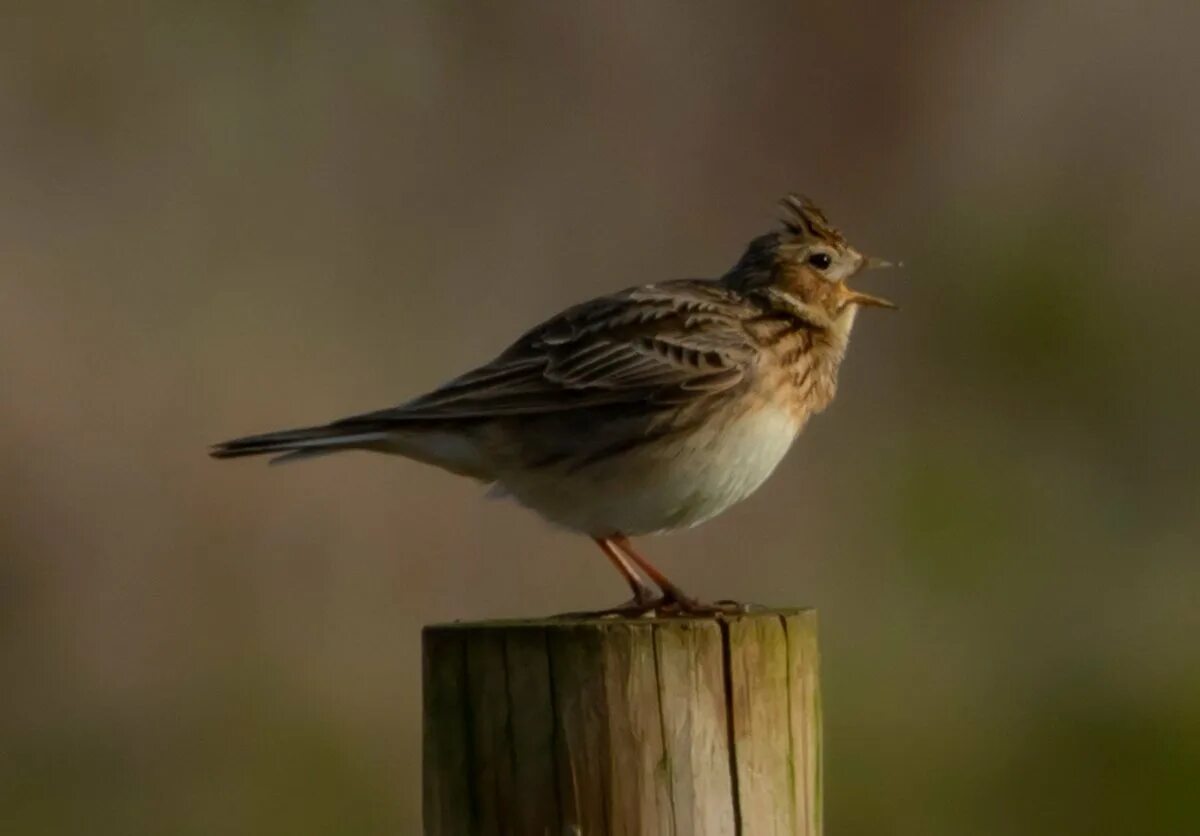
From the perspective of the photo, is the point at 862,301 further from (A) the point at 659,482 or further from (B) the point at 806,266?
(A) the point at 659,482

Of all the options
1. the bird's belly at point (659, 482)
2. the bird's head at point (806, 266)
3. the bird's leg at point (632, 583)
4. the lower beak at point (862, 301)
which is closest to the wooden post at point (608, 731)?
the bird's leg at point (632, 583)

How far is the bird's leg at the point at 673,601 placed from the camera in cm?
576

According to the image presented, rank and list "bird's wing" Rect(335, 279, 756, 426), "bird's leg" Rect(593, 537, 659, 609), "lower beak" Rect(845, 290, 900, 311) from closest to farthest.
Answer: "bird's leg" Rect(593, 537, 659, 609), "bird's wing" Rect(335, 279, 756, 426), "lower beak" Rect(845, 290, 900, 311)

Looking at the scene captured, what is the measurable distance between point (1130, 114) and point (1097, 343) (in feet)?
12.5

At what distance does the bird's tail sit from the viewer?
21.1ft

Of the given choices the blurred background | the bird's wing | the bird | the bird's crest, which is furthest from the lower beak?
the blurred background

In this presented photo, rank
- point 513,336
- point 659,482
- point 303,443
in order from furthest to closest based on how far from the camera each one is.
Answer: point 513,336
point 659,482
point 303,443

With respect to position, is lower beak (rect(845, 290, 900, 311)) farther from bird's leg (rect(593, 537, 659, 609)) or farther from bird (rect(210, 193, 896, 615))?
bird's leg (rect(593, 537, 659, 609))

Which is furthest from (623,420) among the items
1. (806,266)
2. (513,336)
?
(513,336)

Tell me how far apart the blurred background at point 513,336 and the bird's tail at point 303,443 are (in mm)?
5339

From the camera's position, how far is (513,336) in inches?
617

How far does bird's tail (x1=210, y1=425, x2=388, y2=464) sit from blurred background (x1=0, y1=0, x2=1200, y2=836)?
5.34 meters

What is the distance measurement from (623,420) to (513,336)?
8.60 m

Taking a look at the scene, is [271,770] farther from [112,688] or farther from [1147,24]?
[1147,24]
